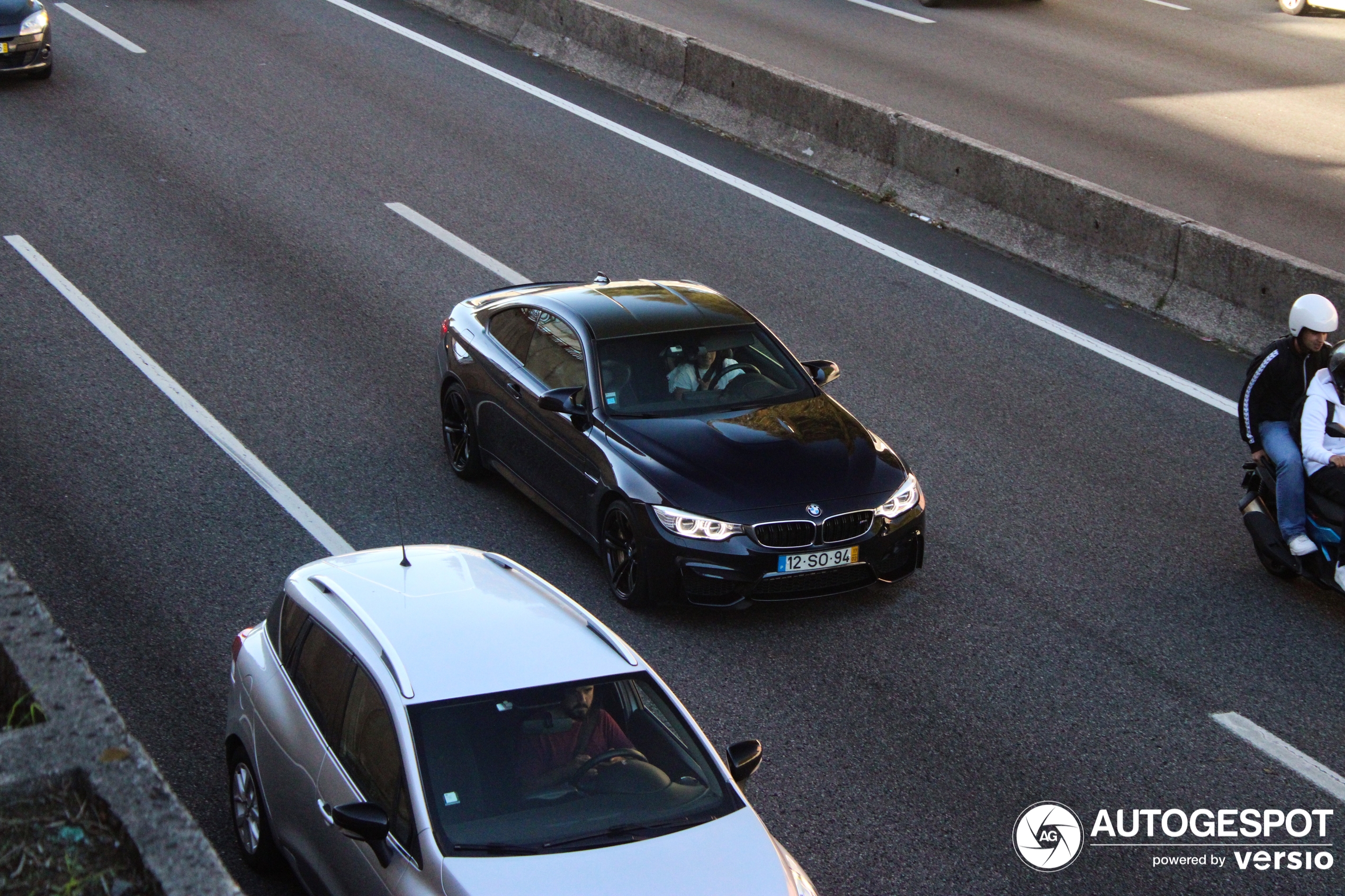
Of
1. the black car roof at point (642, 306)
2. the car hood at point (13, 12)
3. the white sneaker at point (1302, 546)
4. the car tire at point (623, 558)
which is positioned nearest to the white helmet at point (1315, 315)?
the white sneaker at point (1302, 546)

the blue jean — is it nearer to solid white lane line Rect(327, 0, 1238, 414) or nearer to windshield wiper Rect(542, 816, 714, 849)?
solid white lane line Rect(327, 0, 1238, 414)

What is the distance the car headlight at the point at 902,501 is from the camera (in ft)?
27.3

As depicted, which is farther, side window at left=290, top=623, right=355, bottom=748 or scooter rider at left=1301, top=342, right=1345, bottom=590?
scooter rider at left=1301, top=342, right=1345, bottom=590

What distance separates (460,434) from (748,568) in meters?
3.00

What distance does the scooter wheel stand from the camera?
28.7ft

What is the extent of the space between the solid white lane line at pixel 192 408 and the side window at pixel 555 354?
1.70 metres

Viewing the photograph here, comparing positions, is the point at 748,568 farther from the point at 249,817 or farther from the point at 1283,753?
the point at 249,817

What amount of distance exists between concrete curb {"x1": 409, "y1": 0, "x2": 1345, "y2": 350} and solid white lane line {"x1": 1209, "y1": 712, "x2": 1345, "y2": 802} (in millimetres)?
5701

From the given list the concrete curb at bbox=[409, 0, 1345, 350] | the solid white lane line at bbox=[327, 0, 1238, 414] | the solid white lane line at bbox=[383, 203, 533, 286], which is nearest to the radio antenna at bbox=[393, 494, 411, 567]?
the solid white lane line at bbox=[383, 203, 533, 286]

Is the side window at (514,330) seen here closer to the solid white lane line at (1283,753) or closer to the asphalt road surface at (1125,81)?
the solid white lane line at (1283,753)

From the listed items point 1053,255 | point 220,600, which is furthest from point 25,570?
point 1053,255

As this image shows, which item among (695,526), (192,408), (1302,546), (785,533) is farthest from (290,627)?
(1302,546)

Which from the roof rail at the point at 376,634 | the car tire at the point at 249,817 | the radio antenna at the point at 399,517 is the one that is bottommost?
the radio antenna at the point at 399,517

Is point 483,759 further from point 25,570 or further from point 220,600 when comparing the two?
A: point 25,570
